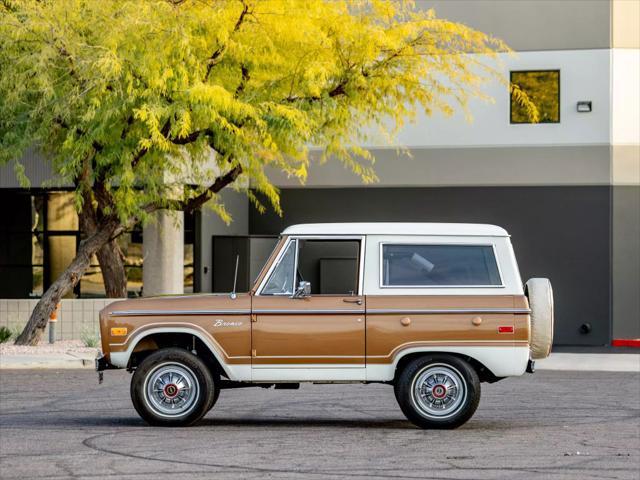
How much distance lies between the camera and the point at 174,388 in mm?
14039

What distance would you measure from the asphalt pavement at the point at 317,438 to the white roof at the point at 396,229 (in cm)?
211

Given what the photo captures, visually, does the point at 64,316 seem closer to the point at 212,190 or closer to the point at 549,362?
the point at 212,190

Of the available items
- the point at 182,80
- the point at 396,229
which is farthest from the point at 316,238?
the point at 182,80

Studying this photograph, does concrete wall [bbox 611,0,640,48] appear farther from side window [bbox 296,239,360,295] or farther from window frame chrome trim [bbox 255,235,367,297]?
window frame chrome trim [bbox 255,235,367,297]

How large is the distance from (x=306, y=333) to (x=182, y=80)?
10.1 m

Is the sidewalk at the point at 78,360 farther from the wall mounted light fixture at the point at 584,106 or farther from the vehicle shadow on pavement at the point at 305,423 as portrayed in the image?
the vehicle shadow on pavement at the point at 305,423

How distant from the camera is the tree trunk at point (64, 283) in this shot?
25438mm

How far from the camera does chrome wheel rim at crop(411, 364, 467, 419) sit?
13867 millimetres

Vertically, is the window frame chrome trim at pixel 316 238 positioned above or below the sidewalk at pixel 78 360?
above

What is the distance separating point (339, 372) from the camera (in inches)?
553

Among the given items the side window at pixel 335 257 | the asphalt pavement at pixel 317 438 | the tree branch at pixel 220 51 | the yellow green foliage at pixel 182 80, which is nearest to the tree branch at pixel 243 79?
the yellow green foliage at pixel 182 80

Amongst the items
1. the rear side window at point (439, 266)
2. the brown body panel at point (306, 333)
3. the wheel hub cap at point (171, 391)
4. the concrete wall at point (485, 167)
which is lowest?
the wheel hub cap at point (171, 391)

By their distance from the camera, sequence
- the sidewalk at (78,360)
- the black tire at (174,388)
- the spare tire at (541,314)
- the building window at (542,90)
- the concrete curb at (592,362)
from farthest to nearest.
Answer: the building window at (542,90), the concrete curb at (592,362), the sidewalk at (78,360), the spare tire at (541,314), the black tire at (174,388)

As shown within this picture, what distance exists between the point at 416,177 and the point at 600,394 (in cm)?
1326
